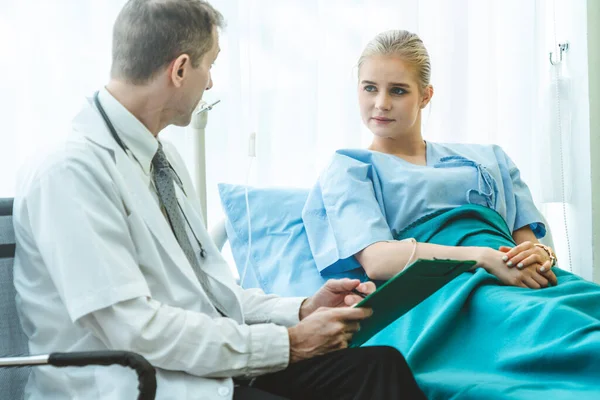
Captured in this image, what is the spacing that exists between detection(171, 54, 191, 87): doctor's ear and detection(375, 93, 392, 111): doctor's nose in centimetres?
92

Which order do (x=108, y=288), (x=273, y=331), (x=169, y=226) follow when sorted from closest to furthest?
(x=108, y=288)
(x=273, y=331)
(x=169, y=226)

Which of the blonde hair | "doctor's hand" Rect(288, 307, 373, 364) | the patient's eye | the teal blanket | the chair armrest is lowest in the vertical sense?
the teal blanket

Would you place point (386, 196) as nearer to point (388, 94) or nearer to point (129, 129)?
point (388, 94)

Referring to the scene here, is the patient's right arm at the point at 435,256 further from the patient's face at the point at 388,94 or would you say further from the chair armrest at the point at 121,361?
the chair armrest at the point at 121,361

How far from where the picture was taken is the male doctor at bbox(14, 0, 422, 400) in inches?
45.9

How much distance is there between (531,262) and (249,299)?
2.34 feet

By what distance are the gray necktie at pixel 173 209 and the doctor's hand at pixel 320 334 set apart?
0.20 meters

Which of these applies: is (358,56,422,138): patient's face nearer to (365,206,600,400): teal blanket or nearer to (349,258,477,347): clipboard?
(365,206,600,400): teal blanket

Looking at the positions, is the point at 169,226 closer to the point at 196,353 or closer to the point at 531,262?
the point at 196,353

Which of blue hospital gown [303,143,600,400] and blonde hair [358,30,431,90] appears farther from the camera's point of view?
blonde hair [358,30,431,90]

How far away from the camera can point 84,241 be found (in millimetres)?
1153

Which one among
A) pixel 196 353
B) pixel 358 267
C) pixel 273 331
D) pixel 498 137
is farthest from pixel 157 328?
pixel 498 137

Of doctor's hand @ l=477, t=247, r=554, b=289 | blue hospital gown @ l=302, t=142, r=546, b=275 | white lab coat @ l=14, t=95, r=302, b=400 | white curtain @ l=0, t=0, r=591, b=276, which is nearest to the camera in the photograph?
white lab coat @ l=14, t=95, r=302, b=400

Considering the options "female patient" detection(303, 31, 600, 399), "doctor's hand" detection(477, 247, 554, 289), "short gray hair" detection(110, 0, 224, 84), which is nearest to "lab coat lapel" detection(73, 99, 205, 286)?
"short gray hair" detection(110, 0, 224, 84)
